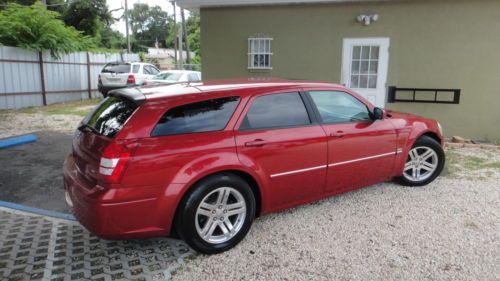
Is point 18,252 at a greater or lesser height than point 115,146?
lesser

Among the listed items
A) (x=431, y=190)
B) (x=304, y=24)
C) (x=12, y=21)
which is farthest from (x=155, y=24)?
(x=431, y=190)

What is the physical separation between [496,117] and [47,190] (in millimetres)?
8221

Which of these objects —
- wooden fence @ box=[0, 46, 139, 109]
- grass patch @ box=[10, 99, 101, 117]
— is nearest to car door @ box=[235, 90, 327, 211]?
grass patch @ box=[10, 99, 101, 117]

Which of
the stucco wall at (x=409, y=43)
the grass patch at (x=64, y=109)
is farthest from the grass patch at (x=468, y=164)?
the grass patch at (x=64, y=109)

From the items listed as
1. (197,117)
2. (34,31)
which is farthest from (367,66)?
(34,31)

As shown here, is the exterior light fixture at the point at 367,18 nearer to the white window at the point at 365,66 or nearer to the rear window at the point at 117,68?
the white window at the point at 365,66

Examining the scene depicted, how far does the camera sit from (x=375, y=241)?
3.53 m

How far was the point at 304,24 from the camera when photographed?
8367 mm

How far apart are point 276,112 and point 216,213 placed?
1144 millimetres

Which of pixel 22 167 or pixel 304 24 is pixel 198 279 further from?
pixel 304 24

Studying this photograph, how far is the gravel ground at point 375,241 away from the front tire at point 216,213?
136mm

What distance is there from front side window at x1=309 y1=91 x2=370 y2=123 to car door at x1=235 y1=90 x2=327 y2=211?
0.22 metres

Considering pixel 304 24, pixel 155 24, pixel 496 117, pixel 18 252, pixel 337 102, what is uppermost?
pixel 155 24

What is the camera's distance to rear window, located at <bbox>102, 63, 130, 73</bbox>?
586 inches
